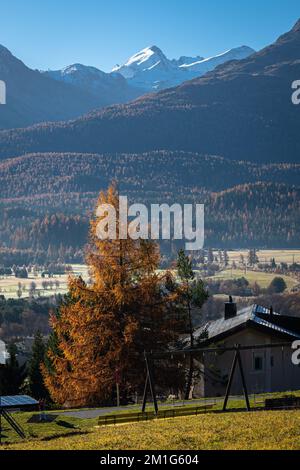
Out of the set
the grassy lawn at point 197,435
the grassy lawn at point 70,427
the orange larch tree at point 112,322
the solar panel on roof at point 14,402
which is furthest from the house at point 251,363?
the grassy lawn at point 197,435

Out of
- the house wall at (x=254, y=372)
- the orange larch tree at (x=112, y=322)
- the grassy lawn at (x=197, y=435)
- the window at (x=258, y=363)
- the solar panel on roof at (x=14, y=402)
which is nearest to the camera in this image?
the grassy lawn at (x=197, y=435)

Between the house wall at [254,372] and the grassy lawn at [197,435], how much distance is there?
18.8 m

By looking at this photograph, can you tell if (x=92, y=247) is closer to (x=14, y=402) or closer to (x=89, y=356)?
(x=89, y=356)

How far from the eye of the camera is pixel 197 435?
70.1 ft

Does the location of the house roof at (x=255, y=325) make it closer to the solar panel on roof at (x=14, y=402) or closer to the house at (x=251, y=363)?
the house at (x=251, y=363)

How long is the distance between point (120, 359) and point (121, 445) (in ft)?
54.8

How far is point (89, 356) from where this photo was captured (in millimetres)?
38062

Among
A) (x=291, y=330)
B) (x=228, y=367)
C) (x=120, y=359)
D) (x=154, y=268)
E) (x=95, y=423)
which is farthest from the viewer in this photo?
(x=291, y=330)

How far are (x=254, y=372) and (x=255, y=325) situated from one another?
2.71m

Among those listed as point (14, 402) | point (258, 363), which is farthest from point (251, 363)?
point (14, 402)

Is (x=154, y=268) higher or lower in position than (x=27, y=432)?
higher

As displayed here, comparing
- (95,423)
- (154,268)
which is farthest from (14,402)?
(154,268)

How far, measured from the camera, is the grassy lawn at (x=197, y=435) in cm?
1978

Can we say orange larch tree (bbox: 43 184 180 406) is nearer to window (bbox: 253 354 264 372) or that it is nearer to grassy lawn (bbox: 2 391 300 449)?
grassy lawn (bbox: 2 391 300 449)
